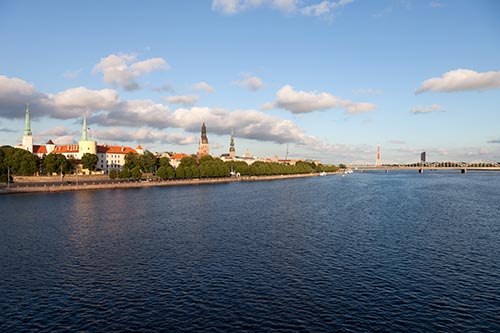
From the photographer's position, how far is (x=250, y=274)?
29891mm

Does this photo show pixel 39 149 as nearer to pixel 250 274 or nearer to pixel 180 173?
pixel 180 173

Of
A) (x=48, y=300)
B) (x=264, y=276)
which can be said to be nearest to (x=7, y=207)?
(x=48, y=300)

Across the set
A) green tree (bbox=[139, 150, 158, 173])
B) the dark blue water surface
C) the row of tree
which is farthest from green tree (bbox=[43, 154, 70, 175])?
the dark blue water surface

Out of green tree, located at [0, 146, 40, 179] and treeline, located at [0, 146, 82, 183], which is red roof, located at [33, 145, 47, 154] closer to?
treeline, located at [0, 146, 82, 183]

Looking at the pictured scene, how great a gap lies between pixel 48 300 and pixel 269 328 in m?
14.4

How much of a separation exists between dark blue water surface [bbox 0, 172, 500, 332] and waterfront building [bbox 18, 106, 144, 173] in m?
122

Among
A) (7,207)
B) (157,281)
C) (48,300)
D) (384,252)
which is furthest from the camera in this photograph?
(7,207)

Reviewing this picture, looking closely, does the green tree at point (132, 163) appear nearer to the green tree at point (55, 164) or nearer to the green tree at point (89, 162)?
the green tree at point (89, 162)

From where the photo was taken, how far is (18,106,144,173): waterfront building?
169 meters

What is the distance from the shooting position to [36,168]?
123 meters

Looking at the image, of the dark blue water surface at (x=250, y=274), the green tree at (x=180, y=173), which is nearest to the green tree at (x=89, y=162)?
the green tree at (x=180, y=173)

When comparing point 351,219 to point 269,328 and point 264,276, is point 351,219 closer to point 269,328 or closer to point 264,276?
point 264,276

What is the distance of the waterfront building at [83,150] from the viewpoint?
554 ft

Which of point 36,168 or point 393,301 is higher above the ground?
point 36,168
